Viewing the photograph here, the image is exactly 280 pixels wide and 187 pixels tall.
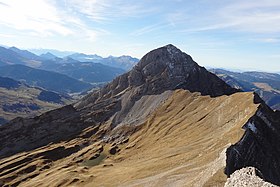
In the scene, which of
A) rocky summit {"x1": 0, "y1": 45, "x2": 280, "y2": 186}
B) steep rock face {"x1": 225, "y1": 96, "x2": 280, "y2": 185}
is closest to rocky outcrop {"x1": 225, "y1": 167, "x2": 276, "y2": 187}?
rocky summit {"x1": 0, "y1": 45, "x2": 280, "y2": 186}

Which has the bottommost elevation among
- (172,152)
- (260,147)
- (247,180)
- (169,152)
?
(169,152)

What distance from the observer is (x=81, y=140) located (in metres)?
199

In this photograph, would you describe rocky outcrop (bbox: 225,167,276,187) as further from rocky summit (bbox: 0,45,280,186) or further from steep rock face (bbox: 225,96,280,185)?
steep rock face (bbox: 225,96,280,185)

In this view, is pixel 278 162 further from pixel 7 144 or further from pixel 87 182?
pixel 7 144

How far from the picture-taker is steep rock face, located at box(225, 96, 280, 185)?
105m

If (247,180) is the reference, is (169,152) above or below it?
below

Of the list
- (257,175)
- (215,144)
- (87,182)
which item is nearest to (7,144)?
(87,182)

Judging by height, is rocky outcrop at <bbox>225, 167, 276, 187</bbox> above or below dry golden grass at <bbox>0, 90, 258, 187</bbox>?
above

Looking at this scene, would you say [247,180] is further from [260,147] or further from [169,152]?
[169,152]

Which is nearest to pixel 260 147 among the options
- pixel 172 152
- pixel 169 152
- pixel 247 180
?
pixel 172 152

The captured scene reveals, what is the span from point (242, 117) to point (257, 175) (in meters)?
84.0

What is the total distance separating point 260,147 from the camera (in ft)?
424

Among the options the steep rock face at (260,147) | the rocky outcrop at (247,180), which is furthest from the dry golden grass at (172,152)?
the rocky outcrop at (247,180)

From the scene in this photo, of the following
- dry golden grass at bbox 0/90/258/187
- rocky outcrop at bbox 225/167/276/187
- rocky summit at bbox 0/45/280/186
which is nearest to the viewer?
rocky outcrop at bbox 225/167/276/187
